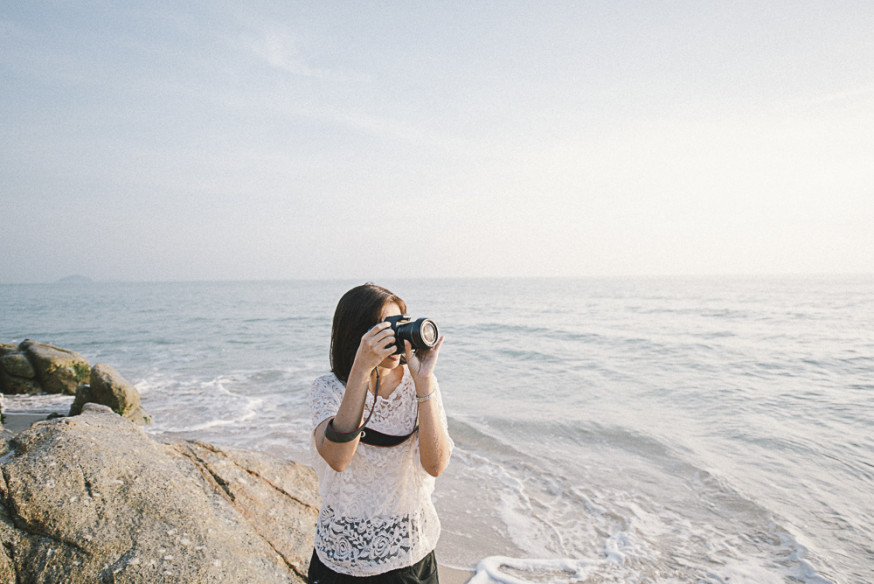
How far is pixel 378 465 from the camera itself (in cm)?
178

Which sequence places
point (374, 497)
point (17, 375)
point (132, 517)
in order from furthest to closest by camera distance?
1. point (17, 375)
2. point (132, 517)
3. point (374, 497)

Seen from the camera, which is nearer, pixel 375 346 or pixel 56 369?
pixel 375 346

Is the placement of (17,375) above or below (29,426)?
below

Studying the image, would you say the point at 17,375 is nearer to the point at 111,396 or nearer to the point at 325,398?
the point at 111,396

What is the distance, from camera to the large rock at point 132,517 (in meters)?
2.31

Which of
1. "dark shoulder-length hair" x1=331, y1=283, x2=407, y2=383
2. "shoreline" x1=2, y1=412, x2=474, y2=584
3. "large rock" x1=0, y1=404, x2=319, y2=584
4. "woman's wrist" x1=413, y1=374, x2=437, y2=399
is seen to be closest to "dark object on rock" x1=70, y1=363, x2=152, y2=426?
"shoreline" x1=2, y1=412, x2=474, y2=584

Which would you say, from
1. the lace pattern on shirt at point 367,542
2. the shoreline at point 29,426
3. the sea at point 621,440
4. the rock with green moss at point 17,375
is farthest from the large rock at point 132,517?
the rock with green moss at point 17,375

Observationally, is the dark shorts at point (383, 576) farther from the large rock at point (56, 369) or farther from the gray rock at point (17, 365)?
the gray rock at point (17, 365)

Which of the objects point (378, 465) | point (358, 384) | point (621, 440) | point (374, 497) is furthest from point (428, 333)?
point (621, 440)

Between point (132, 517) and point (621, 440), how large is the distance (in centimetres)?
730

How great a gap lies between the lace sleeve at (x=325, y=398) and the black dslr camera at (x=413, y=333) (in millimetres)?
333

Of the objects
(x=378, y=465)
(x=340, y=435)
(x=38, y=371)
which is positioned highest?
(x=340, y=435)

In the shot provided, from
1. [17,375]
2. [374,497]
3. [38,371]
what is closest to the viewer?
[374,497]

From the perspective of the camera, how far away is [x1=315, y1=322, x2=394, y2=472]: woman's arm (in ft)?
5.13
